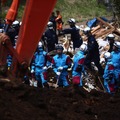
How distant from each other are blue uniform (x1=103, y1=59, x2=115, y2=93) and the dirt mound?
2933 millimetres

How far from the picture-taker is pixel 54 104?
34.7ft

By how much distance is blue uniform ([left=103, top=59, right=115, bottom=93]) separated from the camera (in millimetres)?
15695

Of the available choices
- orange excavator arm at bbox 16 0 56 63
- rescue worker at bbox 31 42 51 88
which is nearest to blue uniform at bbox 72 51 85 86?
rescue worker at bbox 31 42 51 88

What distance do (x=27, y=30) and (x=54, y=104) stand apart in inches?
73.3

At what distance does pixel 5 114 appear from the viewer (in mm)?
8336

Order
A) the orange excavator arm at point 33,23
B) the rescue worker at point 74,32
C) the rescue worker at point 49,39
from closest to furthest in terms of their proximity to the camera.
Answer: the orange excavator arm at point 33,23 < the rescue worker at point 49,39 < the rescue worker at point 74,32

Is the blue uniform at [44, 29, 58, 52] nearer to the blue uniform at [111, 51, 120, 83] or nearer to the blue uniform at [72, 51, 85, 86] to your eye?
the blue uniform at [111, 51, 120, 83]

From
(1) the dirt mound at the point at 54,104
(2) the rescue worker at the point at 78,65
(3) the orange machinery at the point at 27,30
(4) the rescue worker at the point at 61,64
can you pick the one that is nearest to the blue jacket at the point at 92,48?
(2) the rescue worker at the point at 78,65

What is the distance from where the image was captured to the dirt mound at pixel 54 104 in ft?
29.8

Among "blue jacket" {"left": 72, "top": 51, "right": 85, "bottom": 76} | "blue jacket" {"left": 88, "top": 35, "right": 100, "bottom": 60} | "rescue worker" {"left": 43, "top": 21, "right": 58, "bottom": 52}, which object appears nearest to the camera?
"blue jacket" {"left": 72, "top": 51, "right": 85, "bottom": 76}

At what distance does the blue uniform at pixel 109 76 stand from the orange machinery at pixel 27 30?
521 cm

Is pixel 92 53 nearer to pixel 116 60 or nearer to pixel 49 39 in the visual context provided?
pixel 116 60

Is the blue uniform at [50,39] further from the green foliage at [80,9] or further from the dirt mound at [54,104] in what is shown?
the green foliage at [80,9]

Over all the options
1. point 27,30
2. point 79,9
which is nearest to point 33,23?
point 27,30
